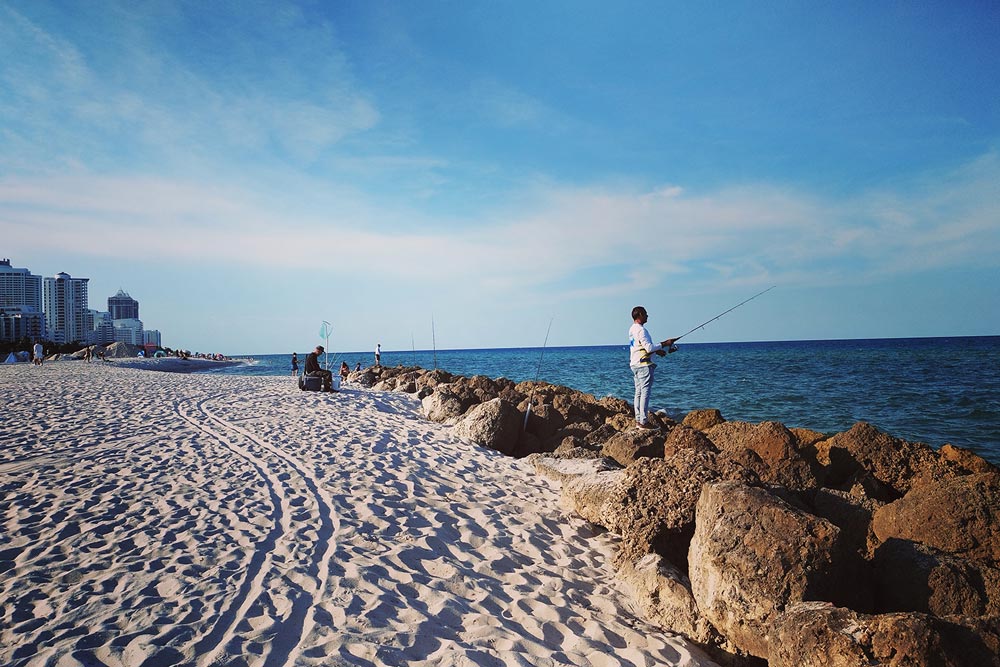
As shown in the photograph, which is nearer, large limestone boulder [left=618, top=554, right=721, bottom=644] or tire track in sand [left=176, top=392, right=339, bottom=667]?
tire track in sand [left=176, top=392, right=339, bottom=667]

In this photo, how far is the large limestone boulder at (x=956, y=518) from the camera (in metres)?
4.42

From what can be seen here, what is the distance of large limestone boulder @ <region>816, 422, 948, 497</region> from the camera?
718 cm

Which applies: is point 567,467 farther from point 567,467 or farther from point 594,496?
point 594,496

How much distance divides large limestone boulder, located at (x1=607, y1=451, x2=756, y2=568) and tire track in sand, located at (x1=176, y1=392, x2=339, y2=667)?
113 inches

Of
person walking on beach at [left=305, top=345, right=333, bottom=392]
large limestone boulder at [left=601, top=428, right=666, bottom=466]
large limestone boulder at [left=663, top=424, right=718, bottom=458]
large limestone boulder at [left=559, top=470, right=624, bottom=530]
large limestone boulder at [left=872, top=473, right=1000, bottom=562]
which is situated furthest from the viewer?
person walking on beach at [left=305, top=345, right=333, bottom=392]

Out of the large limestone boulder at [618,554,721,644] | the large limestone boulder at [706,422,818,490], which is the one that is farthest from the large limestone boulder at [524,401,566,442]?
the large limestone boulder at [618,554,721,644]

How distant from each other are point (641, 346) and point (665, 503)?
360cm

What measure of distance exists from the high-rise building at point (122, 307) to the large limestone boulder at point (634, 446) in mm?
198624

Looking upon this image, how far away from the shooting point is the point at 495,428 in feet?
32.4

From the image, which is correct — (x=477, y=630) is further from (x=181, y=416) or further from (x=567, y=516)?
(x=181, y=416)

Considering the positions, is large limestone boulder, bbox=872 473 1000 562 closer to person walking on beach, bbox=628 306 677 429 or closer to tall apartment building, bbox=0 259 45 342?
person walking on beach, bbox=628 306 677 429

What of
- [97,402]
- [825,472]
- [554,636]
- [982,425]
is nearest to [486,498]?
[554,636]

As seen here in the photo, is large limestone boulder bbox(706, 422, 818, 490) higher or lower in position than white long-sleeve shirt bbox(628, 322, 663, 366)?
lower

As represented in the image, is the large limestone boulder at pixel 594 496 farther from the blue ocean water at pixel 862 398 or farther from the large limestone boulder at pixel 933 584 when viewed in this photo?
the blue ocean water at pixel 862 398
